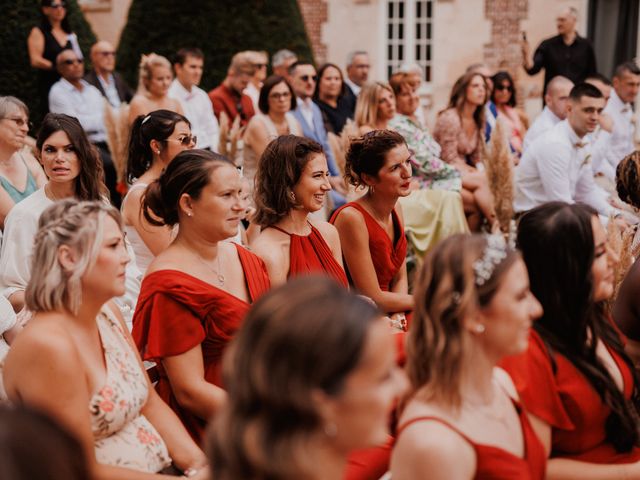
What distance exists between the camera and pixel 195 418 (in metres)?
3.55

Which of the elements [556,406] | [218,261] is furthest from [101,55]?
[556,406]

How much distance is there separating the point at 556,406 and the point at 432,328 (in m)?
0.61

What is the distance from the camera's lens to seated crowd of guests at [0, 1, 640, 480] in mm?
1793

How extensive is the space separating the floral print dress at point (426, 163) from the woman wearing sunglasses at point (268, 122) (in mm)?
959

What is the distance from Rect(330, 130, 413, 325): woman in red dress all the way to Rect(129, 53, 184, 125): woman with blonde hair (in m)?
3.20

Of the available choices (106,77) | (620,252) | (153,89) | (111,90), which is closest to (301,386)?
(620,252)

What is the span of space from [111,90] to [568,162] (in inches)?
184

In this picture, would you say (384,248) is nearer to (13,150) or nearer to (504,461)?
(13,150)

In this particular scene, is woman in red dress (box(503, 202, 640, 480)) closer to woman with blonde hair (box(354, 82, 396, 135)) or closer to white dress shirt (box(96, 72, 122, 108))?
woman with blonde hair (box(354, 82, 396, 135))

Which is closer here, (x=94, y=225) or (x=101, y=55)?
(x=94, y=225)

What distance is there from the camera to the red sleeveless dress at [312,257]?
4.48m

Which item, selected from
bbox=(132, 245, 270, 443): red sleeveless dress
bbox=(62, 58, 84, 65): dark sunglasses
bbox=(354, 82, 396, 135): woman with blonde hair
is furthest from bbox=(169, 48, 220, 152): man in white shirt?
bbox=(132, 245, 270, 443): red sleeveless dress

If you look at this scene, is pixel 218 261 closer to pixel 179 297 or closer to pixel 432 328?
pixel 179 297

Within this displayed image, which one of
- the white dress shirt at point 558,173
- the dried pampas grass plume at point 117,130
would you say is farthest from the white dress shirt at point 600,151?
the dried pampas grass plume at point 117,130
